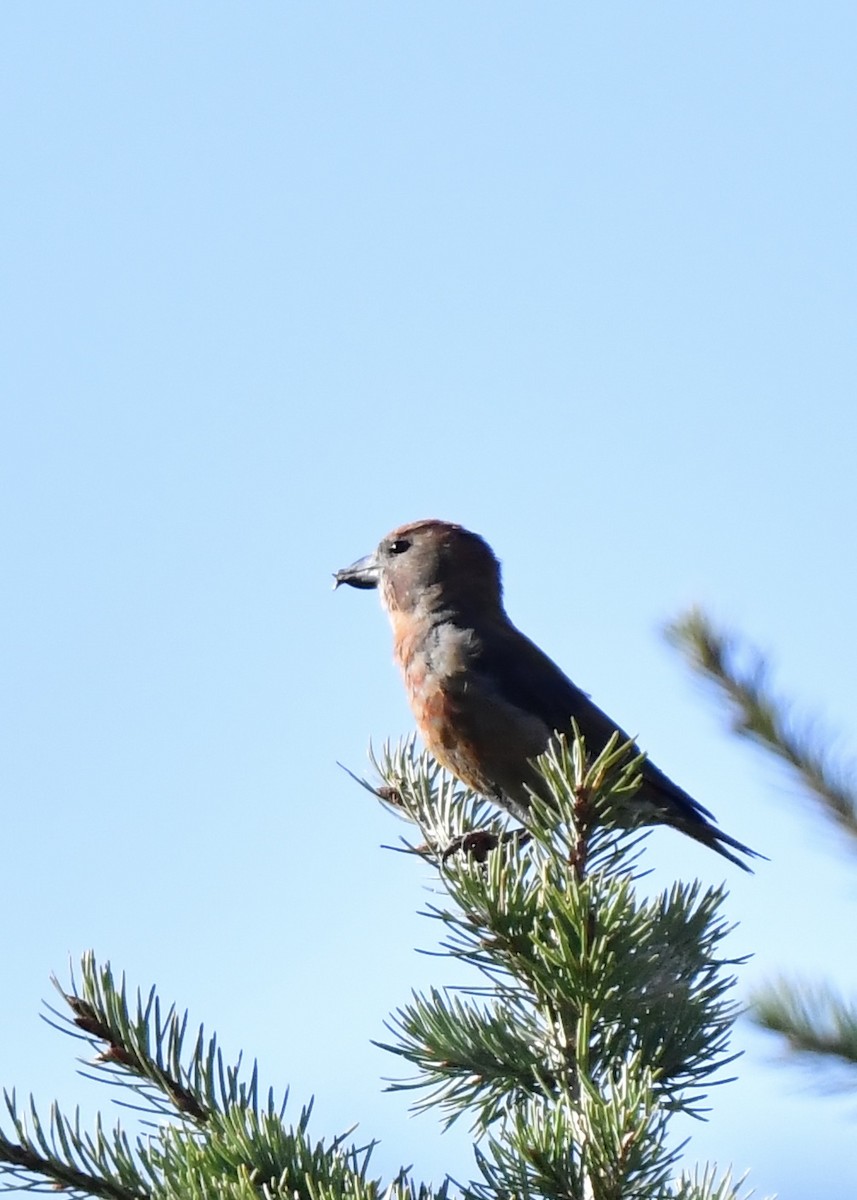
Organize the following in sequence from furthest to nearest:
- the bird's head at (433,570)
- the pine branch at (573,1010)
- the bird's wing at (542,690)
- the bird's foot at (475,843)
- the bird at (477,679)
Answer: the bird's head at (433,570) < the bird's wing at (542,690) < the bird at (477,679) < the bird's foot at (475,843) < the pine branch at (573,1010)

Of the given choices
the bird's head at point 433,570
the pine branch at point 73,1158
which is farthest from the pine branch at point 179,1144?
the bird's head at point 433,570

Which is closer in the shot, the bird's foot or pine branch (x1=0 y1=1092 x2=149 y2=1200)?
pine branch (x1=0 y1=1092 x2=149 y2=1200)

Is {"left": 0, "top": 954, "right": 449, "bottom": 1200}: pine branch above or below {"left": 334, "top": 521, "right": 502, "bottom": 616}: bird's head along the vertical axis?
below

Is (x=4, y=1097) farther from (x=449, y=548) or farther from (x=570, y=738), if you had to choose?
(x=449, y=548)

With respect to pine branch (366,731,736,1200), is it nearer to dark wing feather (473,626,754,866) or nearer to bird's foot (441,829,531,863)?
bird's foot (441,829,531,863)

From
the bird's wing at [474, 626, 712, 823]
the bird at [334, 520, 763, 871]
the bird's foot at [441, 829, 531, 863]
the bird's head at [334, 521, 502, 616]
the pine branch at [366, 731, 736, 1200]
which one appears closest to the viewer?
the pine branch at [366, 731, 736, 1200]

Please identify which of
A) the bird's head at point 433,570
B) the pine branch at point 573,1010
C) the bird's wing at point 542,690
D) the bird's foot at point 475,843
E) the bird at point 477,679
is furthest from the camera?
the bird's head at point 433,570

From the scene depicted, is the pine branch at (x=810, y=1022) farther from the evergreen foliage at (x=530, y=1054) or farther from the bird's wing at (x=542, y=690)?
the bird's wing at (x=542, y=690)

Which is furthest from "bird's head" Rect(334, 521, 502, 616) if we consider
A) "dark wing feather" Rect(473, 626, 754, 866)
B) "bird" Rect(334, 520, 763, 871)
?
"dark wing feather" Rect(473, 626, 754, 866)

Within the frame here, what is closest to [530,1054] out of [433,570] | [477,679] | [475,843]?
[475,843]

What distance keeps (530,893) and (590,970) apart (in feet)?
0.50

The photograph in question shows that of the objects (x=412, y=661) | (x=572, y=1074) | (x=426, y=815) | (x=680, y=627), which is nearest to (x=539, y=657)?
(x=412, y=661)

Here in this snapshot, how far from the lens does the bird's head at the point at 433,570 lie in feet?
18.4

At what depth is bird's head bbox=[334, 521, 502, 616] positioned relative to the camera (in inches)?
221
